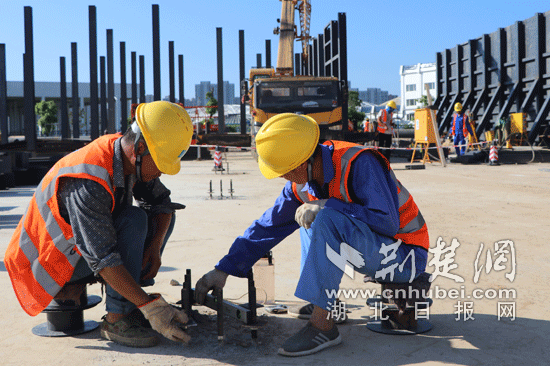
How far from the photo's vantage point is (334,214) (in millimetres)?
2670

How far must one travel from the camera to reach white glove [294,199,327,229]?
2719 millimetres

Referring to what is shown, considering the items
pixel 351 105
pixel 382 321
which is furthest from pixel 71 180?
pixel 351 105

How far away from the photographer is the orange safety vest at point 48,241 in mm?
2723

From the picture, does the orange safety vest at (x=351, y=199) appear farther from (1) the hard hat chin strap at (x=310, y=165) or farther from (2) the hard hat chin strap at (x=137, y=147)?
(2) the hard hat chin strap at (x=137, y=147)

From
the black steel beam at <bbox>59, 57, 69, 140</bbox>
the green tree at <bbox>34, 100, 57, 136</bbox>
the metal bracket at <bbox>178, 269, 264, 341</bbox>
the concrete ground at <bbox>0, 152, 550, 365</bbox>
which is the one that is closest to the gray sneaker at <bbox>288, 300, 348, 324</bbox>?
the concrete ground at <bbox>0, 152, 550, 365</bbox>

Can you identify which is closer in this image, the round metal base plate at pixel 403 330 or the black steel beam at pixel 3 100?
the round metal base plate at pixel 403 330

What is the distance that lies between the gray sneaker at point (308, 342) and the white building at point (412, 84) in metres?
113

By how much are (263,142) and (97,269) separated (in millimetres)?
1022

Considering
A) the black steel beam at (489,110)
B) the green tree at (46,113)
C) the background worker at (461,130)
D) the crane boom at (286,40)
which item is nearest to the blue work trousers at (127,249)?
the background worker at (461,130)

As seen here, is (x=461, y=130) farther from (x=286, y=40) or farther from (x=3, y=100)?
(x=3, y=100)

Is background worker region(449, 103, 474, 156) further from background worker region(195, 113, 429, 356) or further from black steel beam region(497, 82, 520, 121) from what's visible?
background worker region(195, 113, 429, 356)

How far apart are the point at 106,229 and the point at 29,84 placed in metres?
21.5

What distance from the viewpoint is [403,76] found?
117750mm

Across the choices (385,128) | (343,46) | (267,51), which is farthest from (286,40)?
(267,51)
